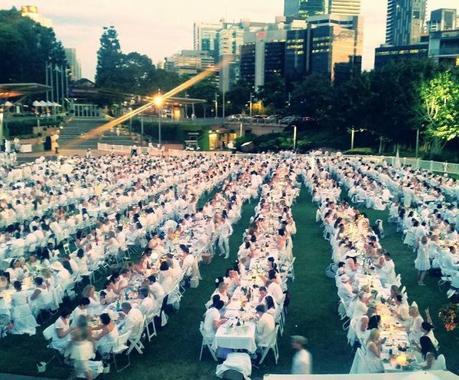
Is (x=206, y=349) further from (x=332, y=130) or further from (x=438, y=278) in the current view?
(x=332, y=130)

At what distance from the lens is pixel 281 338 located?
9914 millimetres

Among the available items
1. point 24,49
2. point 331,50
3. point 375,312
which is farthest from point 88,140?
point 331,50

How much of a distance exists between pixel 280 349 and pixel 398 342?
235 cm

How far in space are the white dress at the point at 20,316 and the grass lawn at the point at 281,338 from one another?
0.53 ft

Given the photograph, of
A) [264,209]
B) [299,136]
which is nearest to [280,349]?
[264,209]

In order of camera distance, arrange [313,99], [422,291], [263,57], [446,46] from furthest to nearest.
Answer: [263,57] < [446,46] < [313,99] < [422,291]

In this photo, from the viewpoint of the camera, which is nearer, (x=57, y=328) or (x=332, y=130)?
(x=57, y=328)

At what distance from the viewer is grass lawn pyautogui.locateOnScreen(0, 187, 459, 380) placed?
8.72 meters

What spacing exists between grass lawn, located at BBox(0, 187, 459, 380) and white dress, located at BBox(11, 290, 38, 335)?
0.53 ft

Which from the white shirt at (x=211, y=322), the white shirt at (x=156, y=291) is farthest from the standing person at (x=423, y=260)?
the white shirt at (x=156, y=291)

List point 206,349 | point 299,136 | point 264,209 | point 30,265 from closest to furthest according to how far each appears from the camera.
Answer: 1. point 206,349
2. point 30,265
3. point 264,209
4. point 299,136

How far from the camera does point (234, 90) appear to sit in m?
91.4

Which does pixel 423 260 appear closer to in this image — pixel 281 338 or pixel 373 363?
pixel 281 338

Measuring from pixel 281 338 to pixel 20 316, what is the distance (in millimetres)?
5084
